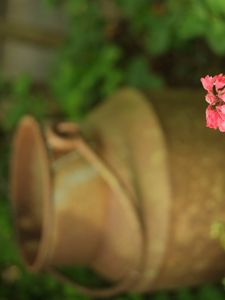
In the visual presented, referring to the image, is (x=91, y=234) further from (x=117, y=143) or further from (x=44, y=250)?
(x=117, y=143)

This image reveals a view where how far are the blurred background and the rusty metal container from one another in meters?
0.31

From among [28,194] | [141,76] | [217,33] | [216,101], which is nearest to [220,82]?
[216,101]

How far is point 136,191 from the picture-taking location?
1509mm

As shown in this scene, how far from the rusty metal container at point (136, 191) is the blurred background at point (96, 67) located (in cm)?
31

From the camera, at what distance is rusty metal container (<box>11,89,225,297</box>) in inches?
57.9

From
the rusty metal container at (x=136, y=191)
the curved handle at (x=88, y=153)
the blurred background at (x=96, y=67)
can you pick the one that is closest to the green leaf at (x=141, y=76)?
the blurred background at (x=96, y=67)

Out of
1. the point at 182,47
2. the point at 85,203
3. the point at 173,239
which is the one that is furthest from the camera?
the point at 182,47

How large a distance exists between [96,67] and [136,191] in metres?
0.80

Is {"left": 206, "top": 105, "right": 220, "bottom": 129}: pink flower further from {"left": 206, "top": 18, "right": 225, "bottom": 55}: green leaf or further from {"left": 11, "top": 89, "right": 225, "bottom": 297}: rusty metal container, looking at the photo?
{"left": 206, "top": 18, "right": 225, "bottom": 55}: green leaf

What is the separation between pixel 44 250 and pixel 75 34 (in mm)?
958

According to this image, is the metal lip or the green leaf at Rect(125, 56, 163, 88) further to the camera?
the green leaf at Rect(125, 56, 163, 88)

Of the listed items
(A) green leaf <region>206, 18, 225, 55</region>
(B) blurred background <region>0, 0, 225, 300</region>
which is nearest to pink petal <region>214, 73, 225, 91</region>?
(A) green leaf <region>206, 18, 225, 55</region>

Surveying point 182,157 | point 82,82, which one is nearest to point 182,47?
point 82,82

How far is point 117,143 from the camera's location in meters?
1.58
